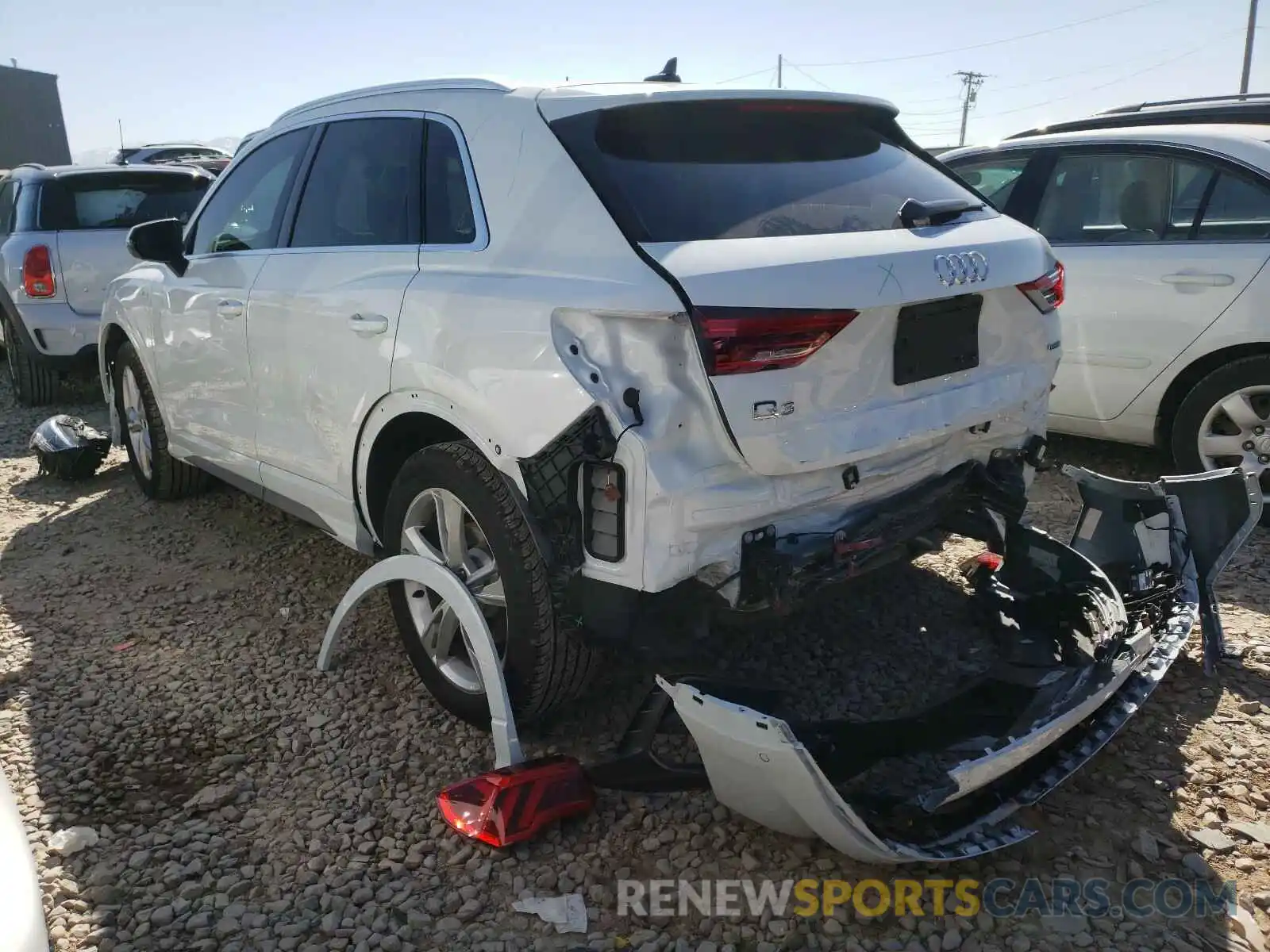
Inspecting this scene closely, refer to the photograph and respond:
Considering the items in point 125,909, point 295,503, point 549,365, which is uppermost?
point 549,365

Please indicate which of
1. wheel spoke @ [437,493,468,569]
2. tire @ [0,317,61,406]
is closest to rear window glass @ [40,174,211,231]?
tire @ [0,317,61,406]

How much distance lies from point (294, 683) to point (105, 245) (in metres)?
5.45

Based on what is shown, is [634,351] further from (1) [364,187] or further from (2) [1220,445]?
(2) [1220,445]

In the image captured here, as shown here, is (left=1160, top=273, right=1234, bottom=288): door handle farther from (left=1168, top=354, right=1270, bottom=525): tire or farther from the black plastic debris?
→ the black plastic debris

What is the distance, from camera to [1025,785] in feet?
7.76

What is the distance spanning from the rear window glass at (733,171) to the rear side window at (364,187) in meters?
0.71

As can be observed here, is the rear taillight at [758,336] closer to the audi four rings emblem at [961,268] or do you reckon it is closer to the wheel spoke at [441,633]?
the audi four rings emblem at [961,268]

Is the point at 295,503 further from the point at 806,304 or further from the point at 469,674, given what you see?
the point at 806,304

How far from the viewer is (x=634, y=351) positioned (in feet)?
7.45

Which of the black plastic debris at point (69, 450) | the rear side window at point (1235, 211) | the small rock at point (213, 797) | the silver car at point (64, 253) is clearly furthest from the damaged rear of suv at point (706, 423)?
the silver car at point (64, 253)

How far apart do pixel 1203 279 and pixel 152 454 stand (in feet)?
16.9

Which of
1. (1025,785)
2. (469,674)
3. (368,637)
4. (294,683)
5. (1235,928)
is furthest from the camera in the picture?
(368,637)

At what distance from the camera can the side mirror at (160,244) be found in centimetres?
421

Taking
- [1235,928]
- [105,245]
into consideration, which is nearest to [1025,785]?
[1235,928]
